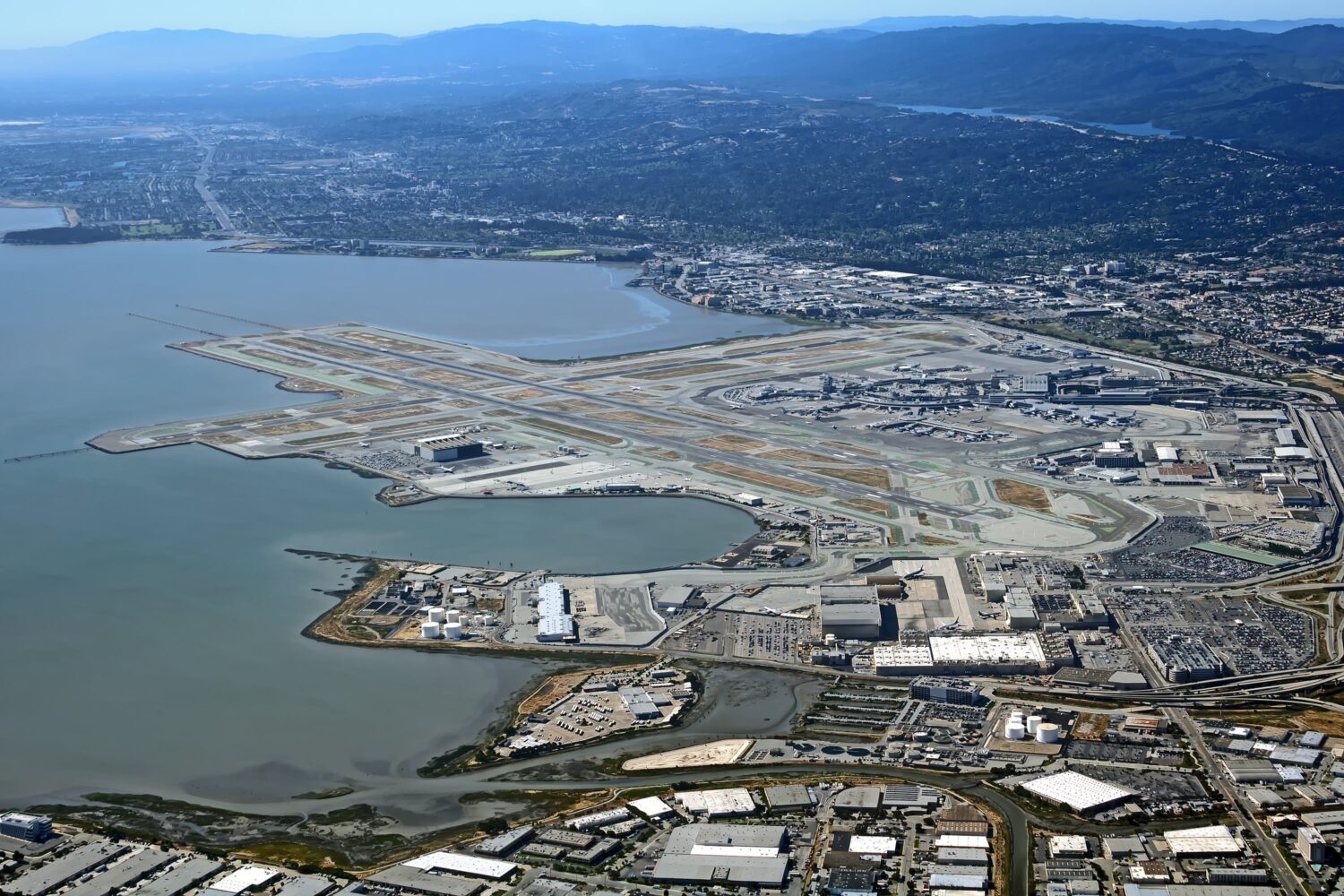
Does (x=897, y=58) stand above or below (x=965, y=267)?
above

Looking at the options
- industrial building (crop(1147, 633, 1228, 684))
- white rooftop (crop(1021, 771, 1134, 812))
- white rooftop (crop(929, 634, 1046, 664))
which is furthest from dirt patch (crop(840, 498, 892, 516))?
white rooftop (crop(1021, 771, 1134, 812))

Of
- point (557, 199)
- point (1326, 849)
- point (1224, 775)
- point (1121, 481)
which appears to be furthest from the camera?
point (557, 199)

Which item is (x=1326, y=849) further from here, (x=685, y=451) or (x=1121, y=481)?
(x=685, y=451)

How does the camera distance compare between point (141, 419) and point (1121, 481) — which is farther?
point (141, 419)

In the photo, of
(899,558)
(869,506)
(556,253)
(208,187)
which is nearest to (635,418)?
(869,506)

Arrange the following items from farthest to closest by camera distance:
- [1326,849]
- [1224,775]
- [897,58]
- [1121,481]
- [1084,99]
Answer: [897,58] → [1084,99] → [1121,481] → [1224,775] → [1326,849]

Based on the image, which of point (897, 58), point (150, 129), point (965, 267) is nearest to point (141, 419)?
point (965, 267)

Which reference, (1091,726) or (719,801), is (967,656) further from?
(719,801)

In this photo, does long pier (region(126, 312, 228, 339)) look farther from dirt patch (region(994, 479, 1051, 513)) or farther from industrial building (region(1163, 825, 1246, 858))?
industrial building (region(1163, 825, 1246, 858))
